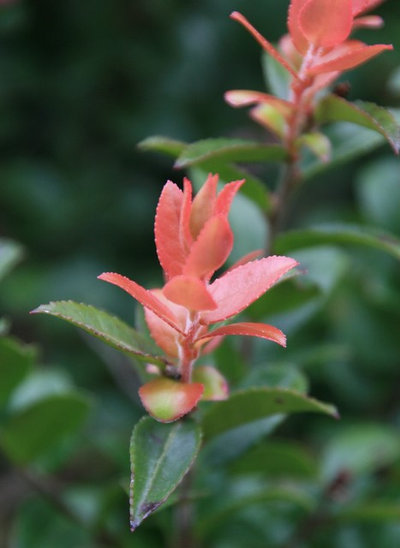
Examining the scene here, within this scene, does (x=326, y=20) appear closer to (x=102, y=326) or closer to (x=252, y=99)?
(x=252, y=99)

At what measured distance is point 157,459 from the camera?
2.09 feet

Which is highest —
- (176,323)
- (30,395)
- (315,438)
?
(176,323)

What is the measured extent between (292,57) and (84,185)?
1.11 meters

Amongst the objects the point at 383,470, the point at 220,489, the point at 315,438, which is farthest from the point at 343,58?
the point at 315,438

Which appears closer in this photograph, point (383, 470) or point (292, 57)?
point (292, 57)

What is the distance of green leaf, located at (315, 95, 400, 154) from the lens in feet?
2.36

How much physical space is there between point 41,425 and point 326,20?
2.19 ft

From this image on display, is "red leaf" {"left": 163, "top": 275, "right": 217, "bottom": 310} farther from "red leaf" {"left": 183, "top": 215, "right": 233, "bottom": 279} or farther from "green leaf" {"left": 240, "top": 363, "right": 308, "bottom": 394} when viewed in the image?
"green leaf" {"left": 240, "top": 363, "right": 308, "bottom": 394}

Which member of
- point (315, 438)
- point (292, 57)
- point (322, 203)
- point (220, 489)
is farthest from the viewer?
point (322, 203)

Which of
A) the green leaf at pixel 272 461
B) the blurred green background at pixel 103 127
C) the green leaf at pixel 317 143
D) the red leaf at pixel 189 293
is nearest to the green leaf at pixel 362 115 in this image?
the green leaf at pixel 317 143

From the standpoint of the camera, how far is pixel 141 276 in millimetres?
1831

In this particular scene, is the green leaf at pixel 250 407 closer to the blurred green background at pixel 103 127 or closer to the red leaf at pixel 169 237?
the red leaf at pixel 169 237

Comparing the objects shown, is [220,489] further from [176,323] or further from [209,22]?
[209,22]

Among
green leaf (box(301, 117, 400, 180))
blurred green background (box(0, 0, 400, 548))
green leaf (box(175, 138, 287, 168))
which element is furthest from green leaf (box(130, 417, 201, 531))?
blurred green background (box(0, 0, 400, 548))
